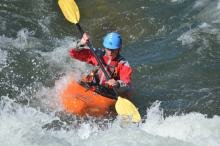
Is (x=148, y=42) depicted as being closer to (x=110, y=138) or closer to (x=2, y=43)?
(x=2, y=43)

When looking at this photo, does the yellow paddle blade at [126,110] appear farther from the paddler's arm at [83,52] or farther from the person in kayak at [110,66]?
the paddler's arm at [83,52]

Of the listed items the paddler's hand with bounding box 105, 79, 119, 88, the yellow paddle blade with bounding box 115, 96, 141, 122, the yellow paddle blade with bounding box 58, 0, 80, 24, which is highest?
the yellow paddle blade with bounding box 58, 0, 80, 24

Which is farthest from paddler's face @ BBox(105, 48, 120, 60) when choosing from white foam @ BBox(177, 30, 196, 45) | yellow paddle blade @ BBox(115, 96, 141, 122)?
white foam @ BBox(177, 30, 196, 45)

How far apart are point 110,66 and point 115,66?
7 cm

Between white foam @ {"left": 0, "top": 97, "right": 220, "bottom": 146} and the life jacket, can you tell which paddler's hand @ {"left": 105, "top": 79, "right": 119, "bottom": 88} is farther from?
white foam @ {"left": 0, "top": 97, "right": 220, "bottom": 146}

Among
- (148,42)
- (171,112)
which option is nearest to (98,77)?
(171,112)

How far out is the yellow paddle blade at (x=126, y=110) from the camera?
25.1 feet

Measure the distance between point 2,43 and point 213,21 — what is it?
3.96 metres

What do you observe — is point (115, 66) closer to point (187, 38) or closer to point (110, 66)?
point (110, 66)

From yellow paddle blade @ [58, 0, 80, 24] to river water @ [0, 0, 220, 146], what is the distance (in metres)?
0.92

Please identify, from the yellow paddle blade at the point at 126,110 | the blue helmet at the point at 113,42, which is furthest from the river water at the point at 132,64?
the blue helmet at the point at 113,42

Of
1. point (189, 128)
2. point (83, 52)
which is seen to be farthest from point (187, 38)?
point (189, 128)

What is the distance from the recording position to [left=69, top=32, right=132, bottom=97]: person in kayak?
8.15 meters

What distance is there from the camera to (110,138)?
6.66 meters
